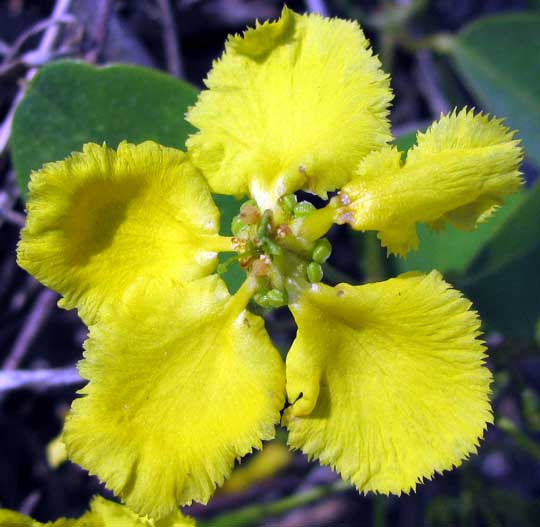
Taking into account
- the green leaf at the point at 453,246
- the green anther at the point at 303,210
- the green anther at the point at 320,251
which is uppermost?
the green anther at the point at 303,210

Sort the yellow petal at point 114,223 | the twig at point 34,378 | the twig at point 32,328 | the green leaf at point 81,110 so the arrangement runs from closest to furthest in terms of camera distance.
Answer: the yellow petal at point 114,223 → the green leaf at point 81,110 → the twig at point 34,378 → the twig at point 32,328

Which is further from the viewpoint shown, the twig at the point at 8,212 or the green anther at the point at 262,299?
the twig at the point at 8,212

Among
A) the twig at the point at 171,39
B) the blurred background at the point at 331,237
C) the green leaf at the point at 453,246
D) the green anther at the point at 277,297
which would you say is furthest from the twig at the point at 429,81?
the green anther at the point at 277,297

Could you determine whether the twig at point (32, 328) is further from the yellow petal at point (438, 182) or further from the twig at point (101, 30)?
the yellow petal at point (438, 182)

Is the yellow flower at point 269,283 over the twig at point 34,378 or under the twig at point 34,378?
over

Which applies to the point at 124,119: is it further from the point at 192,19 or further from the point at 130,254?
the point at 192,19

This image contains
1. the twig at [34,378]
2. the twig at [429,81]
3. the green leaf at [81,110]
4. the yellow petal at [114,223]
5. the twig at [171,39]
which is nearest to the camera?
the yellow petal at [114,223]

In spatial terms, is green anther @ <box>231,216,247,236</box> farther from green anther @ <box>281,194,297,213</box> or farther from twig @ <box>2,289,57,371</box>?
twig @ <box>2,289,57,371</box>

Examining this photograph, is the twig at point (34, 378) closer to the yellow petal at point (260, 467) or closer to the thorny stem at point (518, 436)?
the yellow petal at point (260, 467)

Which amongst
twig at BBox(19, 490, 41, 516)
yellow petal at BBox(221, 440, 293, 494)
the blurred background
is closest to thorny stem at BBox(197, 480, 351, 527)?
the blurred background

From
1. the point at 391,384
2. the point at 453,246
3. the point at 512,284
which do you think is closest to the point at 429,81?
the point at 453,246
